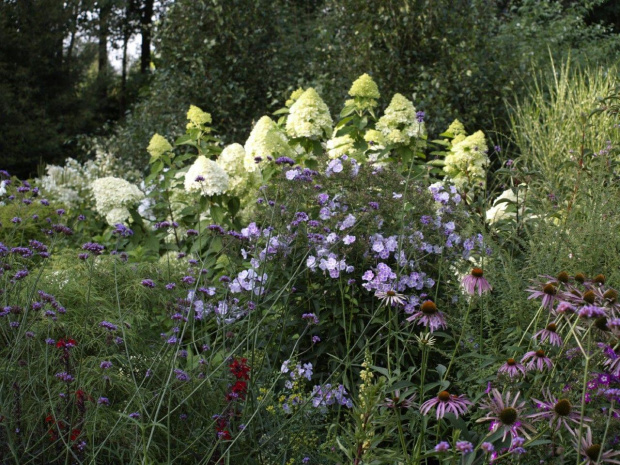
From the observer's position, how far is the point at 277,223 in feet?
9.46

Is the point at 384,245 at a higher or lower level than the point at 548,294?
lower

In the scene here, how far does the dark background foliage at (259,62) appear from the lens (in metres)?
7.23

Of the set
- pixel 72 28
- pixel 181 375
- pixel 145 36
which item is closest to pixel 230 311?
pixel 181 375

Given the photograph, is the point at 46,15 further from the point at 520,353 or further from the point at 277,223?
the point at 520,353

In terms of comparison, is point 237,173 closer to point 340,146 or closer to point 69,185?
point 340,146

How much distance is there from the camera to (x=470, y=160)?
4.93m

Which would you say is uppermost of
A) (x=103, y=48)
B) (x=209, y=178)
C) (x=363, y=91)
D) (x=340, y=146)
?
(x=363, y=91)

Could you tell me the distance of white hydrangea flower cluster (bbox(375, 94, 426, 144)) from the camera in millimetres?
4777

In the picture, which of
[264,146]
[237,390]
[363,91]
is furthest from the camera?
[363,91]

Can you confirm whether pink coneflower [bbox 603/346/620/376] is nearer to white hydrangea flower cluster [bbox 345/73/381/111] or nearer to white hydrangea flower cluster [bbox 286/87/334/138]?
white hydrangea flower cluster [bbox 286/87/334/138]

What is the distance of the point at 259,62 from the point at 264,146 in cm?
476

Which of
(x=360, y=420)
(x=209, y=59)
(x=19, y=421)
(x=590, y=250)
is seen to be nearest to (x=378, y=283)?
(x=590, y=250)

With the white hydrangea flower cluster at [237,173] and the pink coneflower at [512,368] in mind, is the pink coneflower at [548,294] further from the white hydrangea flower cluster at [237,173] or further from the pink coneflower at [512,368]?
the white hydrangea flower cluster at [237,173]

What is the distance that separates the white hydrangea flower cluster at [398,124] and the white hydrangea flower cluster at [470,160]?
1.05ft
